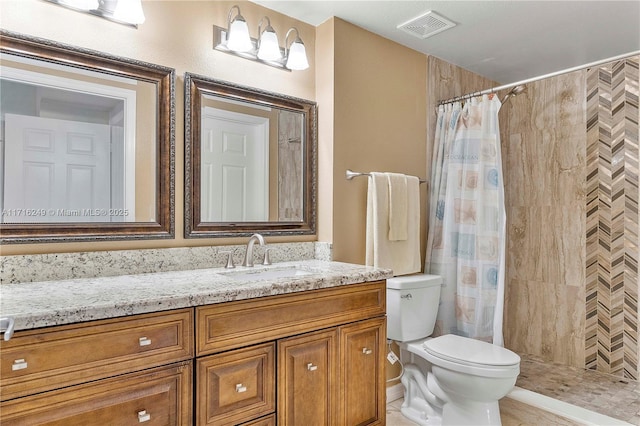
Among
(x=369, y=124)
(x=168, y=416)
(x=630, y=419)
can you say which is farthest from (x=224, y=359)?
(x=630, y=419)

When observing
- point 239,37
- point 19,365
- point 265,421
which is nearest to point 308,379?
point 265,421

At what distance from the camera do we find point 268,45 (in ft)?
6.92

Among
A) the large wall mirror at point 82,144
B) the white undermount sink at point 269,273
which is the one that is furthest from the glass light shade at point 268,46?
the white undermount sink at point 269,273

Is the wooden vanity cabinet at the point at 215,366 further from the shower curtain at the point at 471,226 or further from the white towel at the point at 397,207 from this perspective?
the shower curtain at the point at 471,226

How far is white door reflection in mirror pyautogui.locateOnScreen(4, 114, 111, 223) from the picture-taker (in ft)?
4.92

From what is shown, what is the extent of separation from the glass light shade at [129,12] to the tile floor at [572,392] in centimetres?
234

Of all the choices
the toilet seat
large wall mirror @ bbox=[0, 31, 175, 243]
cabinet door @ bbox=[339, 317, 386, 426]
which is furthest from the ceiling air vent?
the toilet seat

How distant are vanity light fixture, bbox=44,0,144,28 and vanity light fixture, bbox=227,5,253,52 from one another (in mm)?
414

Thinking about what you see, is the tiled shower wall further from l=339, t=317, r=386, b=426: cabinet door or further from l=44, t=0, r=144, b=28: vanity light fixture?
l=44, t=0, r=144, b=28: vanity light fixture

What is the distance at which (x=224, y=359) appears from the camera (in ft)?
4.66

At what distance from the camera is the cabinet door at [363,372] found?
178cm

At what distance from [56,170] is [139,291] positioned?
24.4 inches

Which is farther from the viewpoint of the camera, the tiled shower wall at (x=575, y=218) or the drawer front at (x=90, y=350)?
the tiled shower wall at (x=575, y=218)

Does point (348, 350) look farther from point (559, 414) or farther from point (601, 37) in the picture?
point (601, 37)
